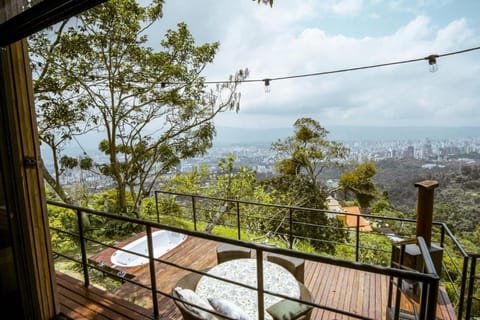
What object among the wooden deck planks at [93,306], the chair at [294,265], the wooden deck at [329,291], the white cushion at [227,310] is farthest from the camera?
the chair at [294,265]

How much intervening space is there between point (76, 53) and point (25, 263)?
507 cm

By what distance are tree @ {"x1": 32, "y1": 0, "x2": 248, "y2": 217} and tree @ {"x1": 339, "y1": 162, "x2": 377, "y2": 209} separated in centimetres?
446

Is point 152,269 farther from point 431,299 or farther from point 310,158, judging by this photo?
point 310,158

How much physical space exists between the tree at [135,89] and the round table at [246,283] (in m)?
3.51

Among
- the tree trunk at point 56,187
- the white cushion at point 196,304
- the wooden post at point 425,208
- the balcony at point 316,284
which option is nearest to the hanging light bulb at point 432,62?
the wooden post at point 425,208

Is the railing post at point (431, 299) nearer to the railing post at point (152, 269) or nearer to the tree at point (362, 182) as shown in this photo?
the railing post at point (152, 269)

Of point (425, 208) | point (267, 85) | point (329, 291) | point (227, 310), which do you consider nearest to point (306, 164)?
point (267, 85)

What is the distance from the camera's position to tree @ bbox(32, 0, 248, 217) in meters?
5.12

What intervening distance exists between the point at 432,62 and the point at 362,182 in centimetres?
562

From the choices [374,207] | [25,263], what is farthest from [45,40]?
[374,207]

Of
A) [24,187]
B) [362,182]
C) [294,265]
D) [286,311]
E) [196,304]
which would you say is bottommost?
[362,182]

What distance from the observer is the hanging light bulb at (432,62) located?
2860 mm

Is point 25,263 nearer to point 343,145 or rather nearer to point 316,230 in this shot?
point 316,230

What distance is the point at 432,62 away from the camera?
2.91 meters
